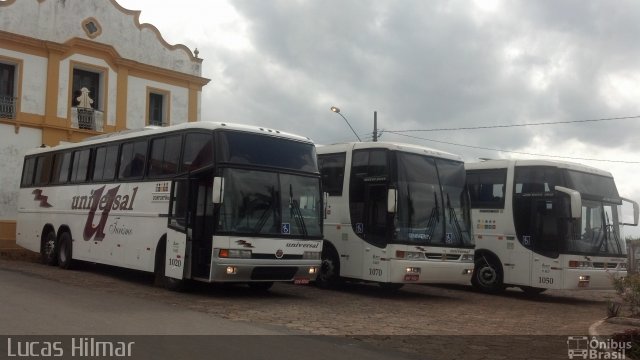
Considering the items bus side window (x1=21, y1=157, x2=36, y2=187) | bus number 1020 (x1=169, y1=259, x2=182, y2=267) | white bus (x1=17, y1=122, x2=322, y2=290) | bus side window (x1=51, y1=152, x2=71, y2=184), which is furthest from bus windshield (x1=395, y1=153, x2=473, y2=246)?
bus side window (x1=21, y1=157, x2=36, y2=187)

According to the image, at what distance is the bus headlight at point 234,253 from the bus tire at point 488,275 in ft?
23.4

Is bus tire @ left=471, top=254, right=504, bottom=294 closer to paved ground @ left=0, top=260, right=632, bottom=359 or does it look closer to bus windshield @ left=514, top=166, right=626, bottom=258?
paved ground @ left=0, top=260, right=632, bottom=359

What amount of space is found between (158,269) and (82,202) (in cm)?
442

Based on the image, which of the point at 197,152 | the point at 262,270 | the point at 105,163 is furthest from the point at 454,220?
the point at 105,163

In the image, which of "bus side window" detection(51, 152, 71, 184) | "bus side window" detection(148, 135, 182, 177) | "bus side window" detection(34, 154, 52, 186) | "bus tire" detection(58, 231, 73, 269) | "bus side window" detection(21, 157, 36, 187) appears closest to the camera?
"bus side window" detection(148, 135, 182, 177)

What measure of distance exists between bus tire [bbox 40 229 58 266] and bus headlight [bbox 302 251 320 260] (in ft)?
28.6

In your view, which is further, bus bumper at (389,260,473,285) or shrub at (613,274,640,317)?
bus bumper at (389,260,473,285)

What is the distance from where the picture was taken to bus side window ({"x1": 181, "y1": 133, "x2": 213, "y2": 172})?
12149mm

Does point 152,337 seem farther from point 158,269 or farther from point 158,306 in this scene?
point 158,269

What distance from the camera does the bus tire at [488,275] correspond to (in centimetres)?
1639

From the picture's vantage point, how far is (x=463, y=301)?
1471 centimetres

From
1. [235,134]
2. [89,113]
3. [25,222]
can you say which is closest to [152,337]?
[235,134]

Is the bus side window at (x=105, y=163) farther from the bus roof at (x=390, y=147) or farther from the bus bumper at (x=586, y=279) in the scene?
the bus bumper at (x=586, y=279)

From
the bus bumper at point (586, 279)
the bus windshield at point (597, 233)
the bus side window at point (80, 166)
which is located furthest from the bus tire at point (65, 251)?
the bus windshield at point (597, 233)
